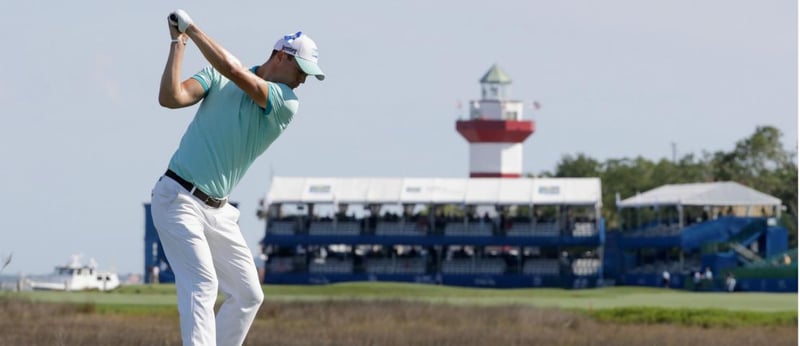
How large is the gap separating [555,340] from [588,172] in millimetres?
88773

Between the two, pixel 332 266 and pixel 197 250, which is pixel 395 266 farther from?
pixel 197 250

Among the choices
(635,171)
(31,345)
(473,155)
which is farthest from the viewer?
(635,171)

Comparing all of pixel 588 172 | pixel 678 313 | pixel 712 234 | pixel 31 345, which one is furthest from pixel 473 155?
pixel 31 345

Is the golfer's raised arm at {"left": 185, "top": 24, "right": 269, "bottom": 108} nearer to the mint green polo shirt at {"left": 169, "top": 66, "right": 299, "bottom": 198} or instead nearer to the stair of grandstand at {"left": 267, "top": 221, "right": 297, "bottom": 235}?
the mint green polo shirt at {"left": 169, "top": 66, "right": 299, "bottom": 198}

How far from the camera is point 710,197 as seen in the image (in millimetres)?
77750

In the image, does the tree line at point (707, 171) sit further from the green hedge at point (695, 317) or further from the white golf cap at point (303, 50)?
the white golf cap at point (303, 50)

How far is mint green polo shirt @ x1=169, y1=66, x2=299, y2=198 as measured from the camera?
33.5 ft

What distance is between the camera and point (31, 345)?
1561 cm

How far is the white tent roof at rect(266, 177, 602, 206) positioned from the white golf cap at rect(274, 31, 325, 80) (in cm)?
6569

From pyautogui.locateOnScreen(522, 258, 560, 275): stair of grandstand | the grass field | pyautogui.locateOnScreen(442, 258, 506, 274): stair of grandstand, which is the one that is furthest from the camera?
pyautogui.locateOnScreen(442, 258, 506, 274): stair of grandstand

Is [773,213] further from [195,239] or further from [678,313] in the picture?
[195,239]

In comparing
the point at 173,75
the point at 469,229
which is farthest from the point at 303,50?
the point at 469,229

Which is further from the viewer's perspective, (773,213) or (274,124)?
(773,213)

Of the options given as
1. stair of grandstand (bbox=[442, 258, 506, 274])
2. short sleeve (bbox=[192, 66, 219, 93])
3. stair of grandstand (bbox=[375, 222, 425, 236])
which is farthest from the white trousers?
stair of grandstand (bbox=[375, 222, 425, 236])
